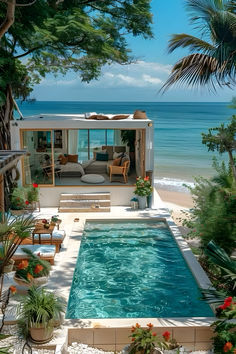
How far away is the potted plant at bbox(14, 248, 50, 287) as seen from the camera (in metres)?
8.13

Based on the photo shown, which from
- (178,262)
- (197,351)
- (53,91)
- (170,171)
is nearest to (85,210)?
(178,262)

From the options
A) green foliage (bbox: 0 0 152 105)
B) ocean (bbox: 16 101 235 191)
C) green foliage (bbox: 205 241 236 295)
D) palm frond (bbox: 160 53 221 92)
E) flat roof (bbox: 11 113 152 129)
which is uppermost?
green foliage (bbox: 0 0 152 105)

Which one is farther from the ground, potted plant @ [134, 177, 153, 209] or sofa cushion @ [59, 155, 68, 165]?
sofa cushion @ [59, 155, 68, 165]

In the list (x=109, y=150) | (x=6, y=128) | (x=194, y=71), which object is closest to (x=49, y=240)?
(x=194, y=71)

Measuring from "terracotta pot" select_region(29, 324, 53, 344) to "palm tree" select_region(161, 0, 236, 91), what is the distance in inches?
Answer: 206

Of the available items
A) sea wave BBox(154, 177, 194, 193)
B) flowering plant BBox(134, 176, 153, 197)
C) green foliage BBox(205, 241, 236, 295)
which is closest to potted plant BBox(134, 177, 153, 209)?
flowering plant BBox(134, 176, 153, 197)

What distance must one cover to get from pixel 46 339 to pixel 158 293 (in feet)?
9.50

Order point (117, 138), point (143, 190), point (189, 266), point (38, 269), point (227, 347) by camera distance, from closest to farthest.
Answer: point (227, 347), point (38, 269), point (189, 266), point (143, 190), point (117, 138)

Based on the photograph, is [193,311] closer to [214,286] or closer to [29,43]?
[214,286]

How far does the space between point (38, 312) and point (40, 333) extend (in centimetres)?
33

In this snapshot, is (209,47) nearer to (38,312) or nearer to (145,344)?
(145,344)

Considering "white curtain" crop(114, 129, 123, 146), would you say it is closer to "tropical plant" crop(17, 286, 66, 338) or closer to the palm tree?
the palm tree

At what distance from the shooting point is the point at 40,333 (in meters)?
6.62

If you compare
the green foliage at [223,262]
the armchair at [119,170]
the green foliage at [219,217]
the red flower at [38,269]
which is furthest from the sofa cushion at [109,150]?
the green foliage at [223,262]
